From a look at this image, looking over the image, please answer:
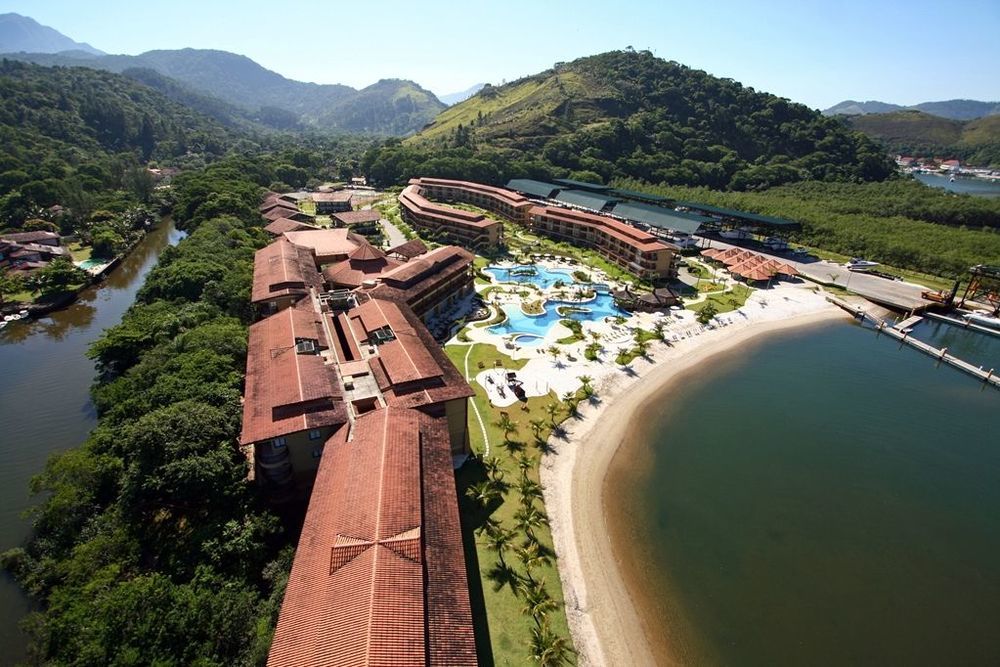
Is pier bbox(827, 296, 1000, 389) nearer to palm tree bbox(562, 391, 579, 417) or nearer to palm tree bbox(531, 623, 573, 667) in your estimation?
palm tree bbox(562, 391, 579, 417)

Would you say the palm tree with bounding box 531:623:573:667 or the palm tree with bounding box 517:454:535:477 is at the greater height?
the palm tree with bounding box 517:454:535:477

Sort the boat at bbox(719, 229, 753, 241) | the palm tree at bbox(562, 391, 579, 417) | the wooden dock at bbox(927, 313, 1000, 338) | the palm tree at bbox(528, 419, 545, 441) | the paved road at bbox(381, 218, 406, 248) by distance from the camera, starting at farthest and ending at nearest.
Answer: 1. the boat at bbox(719, 229, 753, 241)
2. the paved road at bbox(381, 218, 406, 248)
3. the wooden dock at bbox(927, 313, 1000, 338)
4. the palm tree at bbox(562, 391, 579, 417)
5. the palm tree at bbox(528, 419, 545, 441)

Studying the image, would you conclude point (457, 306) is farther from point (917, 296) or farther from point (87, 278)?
point (917, 296)

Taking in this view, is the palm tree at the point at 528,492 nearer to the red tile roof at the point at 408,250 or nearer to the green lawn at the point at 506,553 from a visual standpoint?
the green lawn at the point at 506,553

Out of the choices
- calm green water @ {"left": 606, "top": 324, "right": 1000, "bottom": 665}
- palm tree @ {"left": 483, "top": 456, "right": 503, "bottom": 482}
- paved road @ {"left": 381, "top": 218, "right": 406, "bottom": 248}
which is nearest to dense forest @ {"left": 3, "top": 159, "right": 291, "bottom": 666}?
palm tree @ {"left": 483, "top": 456, "right": 503, "bottom": 482}

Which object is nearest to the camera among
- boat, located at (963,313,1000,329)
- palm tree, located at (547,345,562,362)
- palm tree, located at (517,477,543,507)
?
palm tree, located at (517,477,543,507)

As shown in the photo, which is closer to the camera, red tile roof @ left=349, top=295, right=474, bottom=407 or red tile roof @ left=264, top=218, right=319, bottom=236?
red tile roof @ left=349, top=295, right=474, bottom=407

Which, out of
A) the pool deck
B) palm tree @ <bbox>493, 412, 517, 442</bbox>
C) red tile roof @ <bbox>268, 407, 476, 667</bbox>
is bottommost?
palm tree @ <bbox>493, 412, 517, 442</bbox>
